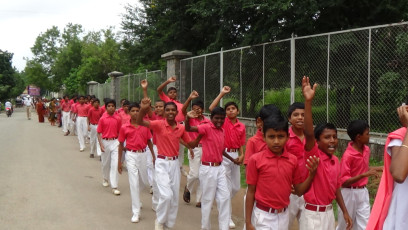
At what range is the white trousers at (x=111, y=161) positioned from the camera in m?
8.35

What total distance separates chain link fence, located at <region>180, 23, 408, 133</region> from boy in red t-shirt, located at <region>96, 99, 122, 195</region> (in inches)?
137

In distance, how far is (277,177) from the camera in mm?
3727

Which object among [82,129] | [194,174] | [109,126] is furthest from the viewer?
[82,129]

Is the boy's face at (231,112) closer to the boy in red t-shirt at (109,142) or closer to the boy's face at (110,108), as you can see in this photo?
the boy in red t-shirt at (109,142)

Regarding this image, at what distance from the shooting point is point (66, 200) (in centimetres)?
764

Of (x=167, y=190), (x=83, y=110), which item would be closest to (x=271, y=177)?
(x=167, y=190)

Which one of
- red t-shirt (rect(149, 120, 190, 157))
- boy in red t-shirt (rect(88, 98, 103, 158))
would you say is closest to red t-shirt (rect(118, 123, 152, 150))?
red t-shirt (rect(149, 120, 190, 157))

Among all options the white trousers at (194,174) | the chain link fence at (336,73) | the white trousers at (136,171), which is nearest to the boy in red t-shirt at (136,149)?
the white trousers at (136,171)

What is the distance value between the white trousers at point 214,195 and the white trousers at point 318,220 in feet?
5.42

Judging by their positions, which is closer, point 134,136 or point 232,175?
point 232,175

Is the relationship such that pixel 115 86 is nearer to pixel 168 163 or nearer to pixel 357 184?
pixel 168 163

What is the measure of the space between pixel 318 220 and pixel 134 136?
389 cm

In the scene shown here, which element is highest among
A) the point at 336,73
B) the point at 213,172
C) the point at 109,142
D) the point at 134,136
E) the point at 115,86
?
the point at 115,86

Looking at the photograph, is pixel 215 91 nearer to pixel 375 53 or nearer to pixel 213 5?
pixel 213 5
